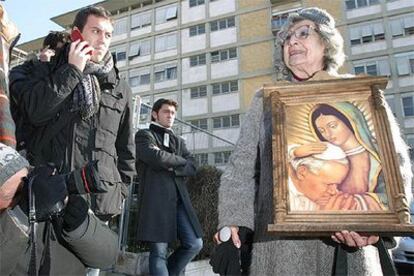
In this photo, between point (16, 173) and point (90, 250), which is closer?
point (16, 173)

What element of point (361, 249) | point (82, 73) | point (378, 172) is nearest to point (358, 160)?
point (378, 172)

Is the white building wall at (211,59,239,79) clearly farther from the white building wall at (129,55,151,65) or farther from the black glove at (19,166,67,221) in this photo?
the black glove at (19,166,67,221)

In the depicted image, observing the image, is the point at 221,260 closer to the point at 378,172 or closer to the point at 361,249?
the point at 361,249

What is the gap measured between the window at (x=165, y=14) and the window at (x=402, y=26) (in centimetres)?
1734

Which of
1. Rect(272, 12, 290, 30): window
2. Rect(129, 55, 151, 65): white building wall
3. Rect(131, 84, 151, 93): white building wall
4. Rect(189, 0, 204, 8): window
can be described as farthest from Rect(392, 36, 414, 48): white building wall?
Rect(129, 55, 151, 65): white building wall

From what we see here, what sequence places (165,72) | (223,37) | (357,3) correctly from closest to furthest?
(357,3), (223,37), (165,72)

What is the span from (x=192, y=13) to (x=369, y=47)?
1457 cm

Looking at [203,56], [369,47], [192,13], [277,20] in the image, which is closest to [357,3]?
[369,47]

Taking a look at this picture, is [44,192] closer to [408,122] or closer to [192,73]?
[408,122]

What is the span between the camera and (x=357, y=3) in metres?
26.4

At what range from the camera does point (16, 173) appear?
4.33 ft

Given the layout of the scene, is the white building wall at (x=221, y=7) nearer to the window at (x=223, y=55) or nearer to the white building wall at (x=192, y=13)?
the white building wall at (x=192, y=13)

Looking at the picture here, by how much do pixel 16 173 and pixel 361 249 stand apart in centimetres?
140

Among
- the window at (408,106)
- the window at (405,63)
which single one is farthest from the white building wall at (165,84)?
the window at (408,106)
